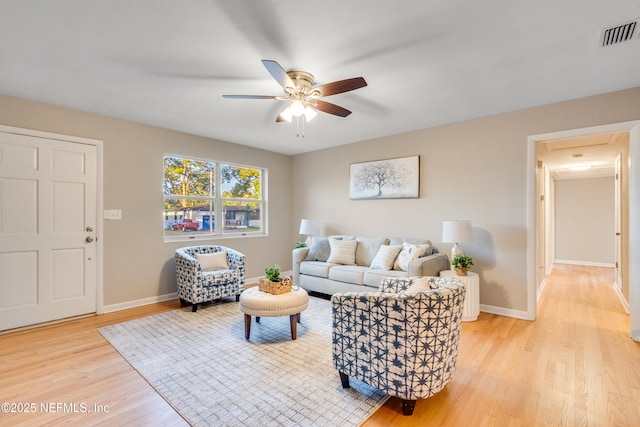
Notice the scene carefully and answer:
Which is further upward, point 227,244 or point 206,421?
point 227,244

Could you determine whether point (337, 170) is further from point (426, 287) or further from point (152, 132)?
point (426, 287)

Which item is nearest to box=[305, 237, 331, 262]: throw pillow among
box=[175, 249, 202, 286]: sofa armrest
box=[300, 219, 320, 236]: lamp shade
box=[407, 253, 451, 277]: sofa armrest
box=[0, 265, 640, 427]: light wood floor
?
box=[300, 219, 320, 236]: lamp shade

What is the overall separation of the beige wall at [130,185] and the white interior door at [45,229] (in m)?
0.17

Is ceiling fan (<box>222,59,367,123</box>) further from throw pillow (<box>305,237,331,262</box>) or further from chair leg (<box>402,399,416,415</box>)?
throw pillow (<box>305,237,331,262</box>)

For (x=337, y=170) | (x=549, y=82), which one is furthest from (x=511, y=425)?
(x=337, y=170)

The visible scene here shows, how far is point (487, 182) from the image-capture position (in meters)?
3.79

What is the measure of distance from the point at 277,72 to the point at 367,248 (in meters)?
3.00

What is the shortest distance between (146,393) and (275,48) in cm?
263

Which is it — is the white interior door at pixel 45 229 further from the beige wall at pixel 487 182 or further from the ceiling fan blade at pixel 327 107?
the beige wall at pixel 487 182

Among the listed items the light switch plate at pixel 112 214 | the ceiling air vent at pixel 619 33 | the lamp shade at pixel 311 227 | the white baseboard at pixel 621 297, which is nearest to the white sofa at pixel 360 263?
the lamp shade at pixel 311 227

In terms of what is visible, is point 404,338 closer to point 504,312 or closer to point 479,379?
point 479,379

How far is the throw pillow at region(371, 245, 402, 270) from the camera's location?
394 cm

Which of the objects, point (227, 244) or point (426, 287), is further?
point (227, 244)

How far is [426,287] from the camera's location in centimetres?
221
